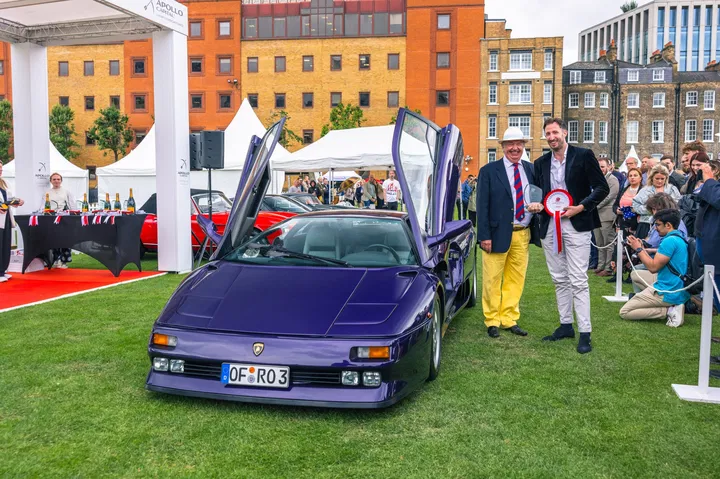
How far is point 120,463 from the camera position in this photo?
3.27 metres

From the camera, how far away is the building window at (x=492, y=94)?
5678 cm

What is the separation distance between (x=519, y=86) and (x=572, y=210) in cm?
5464

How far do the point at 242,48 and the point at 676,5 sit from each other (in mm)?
83916

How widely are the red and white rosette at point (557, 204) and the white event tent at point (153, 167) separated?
16842mm

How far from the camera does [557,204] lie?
575 centimetres

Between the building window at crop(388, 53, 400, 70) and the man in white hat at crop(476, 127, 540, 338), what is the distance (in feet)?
171

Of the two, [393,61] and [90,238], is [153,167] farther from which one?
[393,61]

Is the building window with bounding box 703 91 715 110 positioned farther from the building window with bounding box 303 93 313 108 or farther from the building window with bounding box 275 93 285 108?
the building window with bounding box 275 93 285 108

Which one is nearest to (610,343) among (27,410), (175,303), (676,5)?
(175,303)

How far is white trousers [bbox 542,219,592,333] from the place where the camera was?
5.77 meters

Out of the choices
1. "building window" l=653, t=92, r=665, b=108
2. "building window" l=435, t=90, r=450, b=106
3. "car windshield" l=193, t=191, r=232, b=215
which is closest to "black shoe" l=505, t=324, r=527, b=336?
"car windshield" l=193, t=191, r=232, b=215

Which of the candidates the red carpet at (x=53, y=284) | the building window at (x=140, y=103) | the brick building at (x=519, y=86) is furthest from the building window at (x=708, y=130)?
the red carpet at (x=53, y=284)

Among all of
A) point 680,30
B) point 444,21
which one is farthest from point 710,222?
point 680,30

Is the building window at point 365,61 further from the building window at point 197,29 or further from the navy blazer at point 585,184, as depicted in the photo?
the navy blazer at point 585,184
